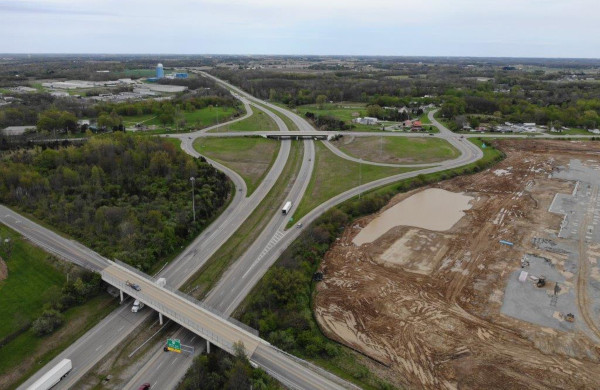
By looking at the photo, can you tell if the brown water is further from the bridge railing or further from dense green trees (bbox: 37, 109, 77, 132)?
dense green trees (bbox: 37, 109, 77, 132)

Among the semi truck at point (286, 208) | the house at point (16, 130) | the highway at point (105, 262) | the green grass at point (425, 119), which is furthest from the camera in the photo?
the green grass at point (425, 119)

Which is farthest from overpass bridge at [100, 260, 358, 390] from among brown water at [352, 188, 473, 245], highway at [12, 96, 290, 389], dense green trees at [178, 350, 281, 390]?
brown water at [352, 188, 473, 245]

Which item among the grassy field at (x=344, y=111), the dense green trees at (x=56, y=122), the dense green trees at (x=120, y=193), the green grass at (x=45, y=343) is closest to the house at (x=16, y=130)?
the dense green trees at (x=56, y=122)

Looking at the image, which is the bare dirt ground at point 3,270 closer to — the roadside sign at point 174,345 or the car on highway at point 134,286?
the car on highway at point 134,286

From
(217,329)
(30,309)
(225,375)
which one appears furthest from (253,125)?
(225,375)

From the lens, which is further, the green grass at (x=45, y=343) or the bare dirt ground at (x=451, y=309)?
the bare dirt ground at (x=451, y=309)

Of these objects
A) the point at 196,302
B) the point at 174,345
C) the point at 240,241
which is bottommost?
the point at 174,345

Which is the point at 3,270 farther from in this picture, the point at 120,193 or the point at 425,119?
the point at 425,119
